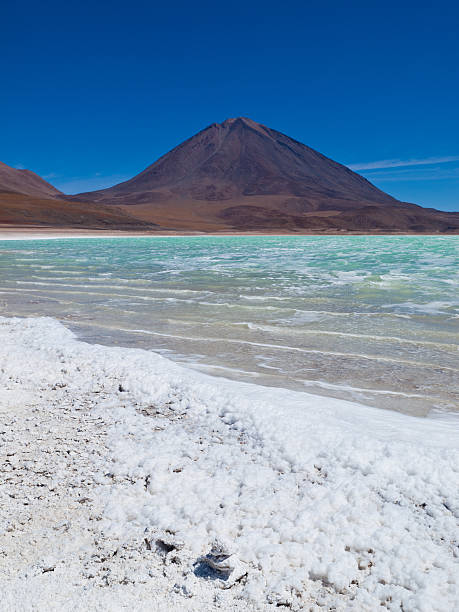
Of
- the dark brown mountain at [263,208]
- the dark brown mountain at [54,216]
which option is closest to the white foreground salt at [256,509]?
the dark brown mountain at [54,216]

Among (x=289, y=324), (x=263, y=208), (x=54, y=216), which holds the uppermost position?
(x=263, y=208)

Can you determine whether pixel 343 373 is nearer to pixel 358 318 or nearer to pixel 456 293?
pixel 358 318

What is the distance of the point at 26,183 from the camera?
17762 centimetres

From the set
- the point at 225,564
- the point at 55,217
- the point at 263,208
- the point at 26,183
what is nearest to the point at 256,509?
the point at 225,564

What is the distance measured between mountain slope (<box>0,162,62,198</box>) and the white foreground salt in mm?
172313

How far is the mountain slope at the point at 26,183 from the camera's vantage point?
537 feet

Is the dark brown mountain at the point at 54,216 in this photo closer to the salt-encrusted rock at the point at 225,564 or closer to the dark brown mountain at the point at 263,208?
the dark brown mountain at the point at 263,208

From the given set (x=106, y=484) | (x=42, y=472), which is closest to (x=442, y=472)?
(x=106, y=484)

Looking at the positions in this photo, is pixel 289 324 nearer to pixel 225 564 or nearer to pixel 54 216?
pixel 225 564

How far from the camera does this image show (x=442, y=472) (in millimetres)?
2361

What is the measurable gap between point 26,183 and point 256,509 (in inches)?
7769

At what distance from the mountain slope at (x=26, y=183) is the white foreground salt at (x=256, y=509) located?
172m

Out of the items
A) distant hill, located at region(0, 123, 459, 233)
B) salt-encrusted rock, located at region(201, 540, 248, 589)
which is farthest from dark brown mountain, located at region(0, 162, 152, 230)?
salt-encrusted rock, located at region(201, 540, 248, 589)

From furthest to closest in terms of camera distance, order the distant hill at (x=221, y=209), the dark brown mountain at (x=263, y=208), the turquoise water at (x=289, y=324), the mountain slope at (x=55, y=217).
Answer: the dark brown mountain at (x=263, y=208), the distant hill at (x=221, y=209), the mountain slope at (x=55, y=217), the turquoise water at (x=289, y=324)
